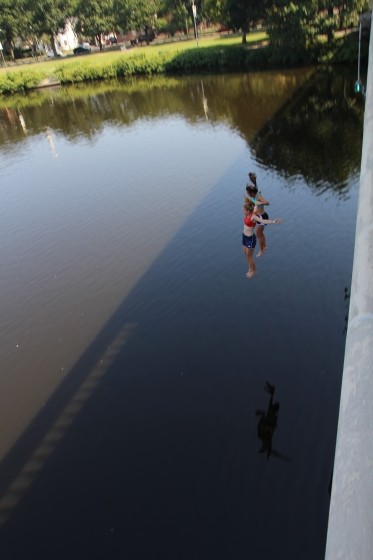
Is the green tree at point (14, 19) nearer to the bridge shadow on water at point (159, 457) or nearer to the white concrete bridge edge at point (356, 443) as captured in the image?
the bridge shadow on water at point (159, 457)

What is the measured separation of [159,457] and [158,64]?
55.2m

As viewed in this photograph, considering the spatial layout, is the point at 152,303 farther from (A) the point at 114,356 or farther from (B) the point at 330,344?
(B) the point at 330,344

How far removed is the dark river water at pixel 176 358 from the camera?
293 inches

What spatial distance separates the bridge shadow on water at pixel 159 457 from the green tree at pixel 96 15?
7467 cm

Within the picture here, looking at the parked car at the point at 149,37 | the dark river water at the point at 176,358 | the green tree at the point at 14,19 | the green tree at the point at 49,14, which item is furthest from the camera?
the parked car at the point at 149,37

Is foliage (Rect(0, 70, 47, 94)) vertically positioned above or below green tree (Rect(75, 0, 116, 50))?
below

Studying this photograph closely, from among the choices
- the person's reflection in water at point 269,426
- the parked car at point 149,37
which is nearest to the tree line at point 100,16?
the parked car at point 149,37

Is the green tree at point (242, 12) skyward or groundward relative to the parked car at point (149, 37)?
groundward

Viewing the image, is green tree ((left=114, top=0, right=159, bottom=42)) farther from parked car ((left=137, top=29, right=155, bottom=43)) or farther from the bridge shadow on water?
the bridge shadow on water

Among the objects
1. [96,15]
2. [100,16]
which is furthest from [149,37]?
[96,15]

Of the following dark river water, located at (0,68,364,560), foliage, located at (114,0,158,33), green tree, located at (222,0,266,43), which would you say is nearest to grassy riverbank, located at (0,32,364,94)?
green tree, located at (222,0,266,43)

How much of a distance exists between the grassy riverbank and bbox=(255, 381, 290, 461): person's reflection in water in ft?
150

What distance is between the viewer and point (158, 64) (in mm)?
54875

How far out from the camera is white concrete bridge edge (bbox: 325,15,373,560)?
11.2 ft
